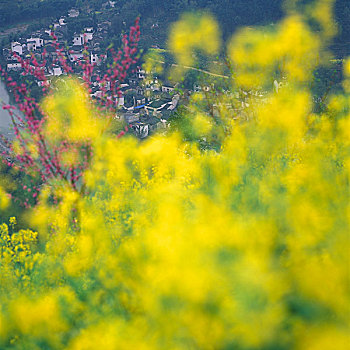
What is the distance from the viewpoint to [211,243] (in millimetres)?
3857

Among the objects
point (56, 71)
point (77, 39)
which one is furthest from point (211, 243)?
point (77, 39)

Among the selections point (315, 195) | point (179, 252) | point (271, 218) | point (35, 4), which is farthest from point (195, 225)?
point (35, 4)

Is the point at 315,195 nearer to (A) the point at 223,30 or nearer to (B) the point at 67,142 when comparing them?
(B) the point at 67,142

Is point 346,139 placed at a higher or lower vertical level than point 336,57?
lower

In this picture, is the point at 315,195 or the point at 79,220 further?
the point at 79,220

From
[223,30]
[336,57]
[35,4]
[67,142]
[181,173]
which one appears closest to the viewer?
[67,142]

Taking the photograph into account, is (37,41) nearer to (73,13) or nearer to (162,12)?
(73,13)

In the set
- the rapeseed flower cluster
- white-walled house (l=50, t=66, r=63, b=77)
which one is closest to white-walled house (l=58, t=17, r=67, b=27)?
white-walled house (l=50, t=66, r=63, b=77)

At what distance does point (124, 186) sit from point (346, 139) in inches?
181

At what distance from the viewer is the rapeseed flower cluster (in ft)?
10.8

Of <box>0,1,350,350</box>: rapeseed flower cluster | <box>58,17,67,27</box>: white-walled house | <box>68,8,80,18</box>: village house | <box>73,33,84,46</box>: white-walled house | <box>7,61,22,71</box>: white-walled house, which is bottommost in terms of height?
<box>0,1,350,350</box>: rapeseed flower cluster

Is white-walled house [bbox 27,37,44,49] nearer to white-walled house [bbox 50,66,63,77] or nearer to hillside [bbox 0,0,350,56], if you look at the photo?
white-walled house [bbox 50,66,63,77]

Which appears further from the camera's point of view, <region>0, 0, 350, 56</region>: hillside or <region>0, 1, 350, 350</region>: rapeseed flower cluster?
<region>0, 0, 350, 56</region>: hillside

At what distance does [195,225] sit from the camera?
434cm
